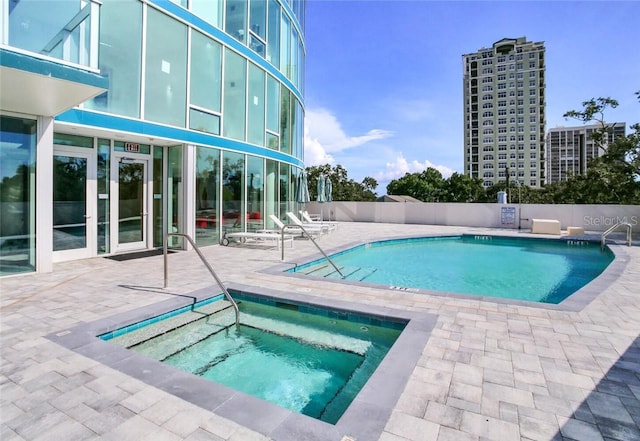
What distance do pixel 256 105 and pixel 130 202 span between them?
18.0 feet

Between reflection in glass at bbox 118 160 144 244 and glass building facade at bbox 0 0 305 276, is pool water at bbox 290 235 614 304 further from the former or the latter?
reflection in glass at bbox 118 160 144 244

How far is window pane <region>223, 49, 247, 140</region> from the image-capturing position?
1043 cm

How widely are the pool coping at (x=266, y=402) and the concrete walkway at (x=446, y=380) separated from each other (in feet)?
0.23

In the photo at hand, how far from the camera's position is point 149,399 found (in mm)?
2406

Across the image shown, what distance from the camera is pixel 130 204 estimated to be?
869cm

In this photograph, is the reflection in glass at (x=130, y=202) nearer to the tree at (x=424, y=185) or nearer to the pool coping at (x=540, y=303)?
the pool coping at (x=540, y=303)

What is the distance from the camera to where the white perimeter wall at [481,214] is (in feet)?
51.6

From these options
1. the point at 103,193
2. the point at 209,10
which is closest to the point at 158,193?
the point at 103,193

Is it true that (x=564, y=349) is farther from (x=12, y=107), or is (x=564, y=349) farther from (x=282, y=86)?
(x=282, y=86)

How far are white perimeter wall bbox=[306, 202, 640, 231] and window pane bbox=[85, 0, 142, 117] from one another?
1544 centimetres

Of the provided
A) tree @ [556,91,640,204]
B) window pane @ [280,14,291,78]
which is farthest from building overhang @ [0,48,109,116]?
tree @ [556,91,640,204]

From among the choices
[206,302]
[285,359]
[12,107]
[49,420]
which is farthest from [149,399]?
[12,107]

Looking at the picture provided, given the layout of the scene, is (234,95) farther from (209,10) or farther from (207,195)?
(207,195)

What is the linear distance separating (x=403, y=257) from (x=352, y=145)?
30.8 meters
